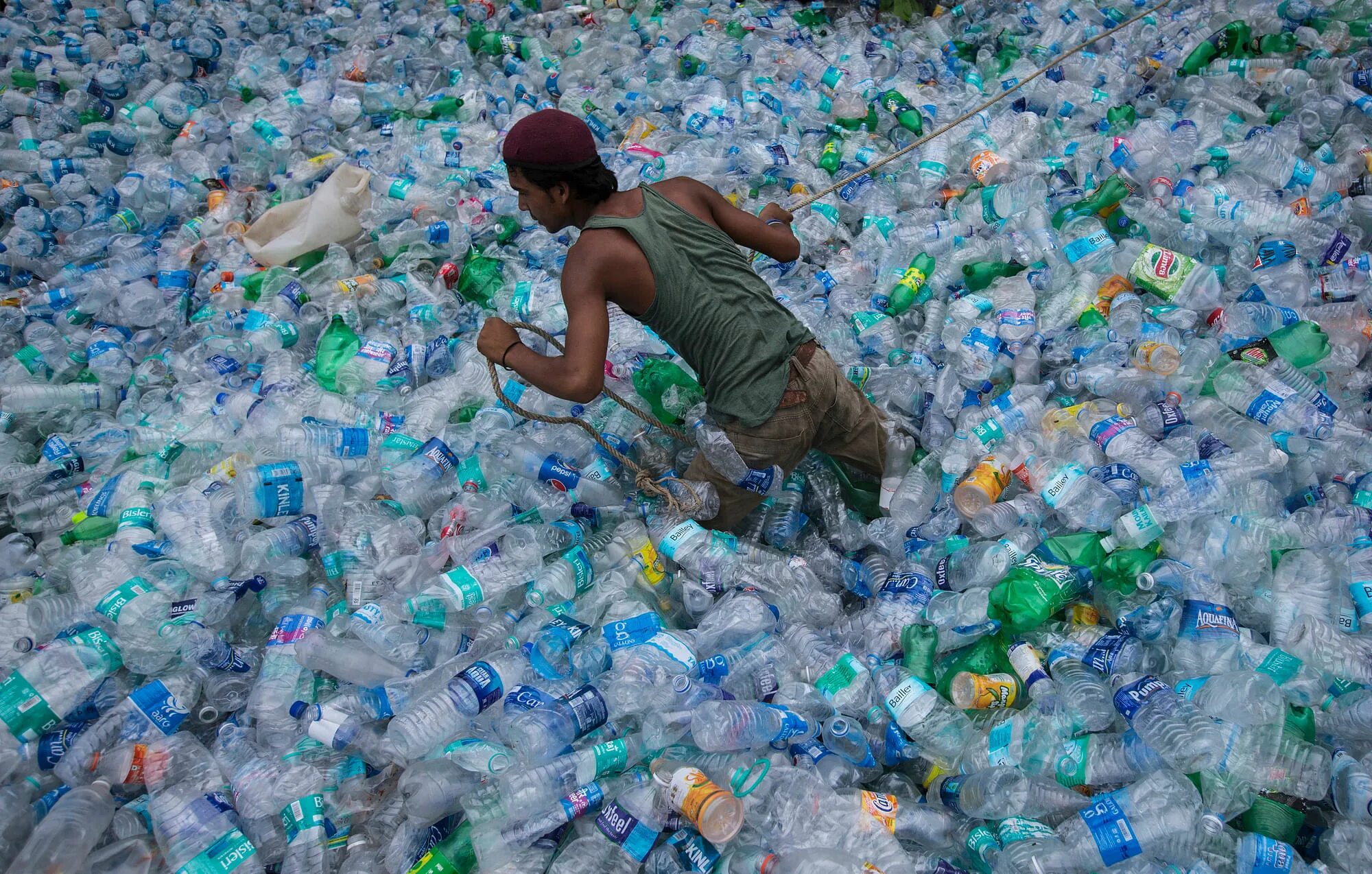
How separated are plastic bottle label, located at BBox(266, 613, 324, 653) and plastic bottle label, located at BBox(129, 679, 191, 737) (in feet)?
0.90

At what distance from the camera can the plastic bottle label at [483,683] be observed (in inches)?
87.3

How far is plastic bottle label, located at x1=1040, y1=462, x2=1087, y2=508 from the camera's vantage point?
2.75 metres

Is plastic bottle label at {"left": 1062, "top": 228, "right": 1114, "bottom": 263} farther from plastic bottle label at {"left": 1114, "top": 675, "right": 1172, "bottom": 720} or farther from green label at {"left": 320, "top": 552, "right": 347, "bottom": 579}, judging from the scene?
green label at {"left": 320, "top": 552, "right": 347, "bottom": 579}

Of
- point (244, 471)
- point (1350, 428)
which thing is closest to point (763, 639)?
point (244, 471)

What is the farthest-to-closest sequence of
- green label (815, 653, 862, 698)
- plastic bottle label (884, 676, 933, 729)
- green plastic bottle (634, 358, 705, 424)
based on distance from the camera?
green plastic bottle (634, 358, 705, 424) < green label (815, 653, 862, 698) < plastic bottle label (884, 676, 933, 729)

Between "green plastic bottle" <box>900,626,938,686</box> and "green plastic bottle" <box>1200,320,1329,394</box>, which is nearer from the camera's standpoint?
"green plastic bottle" <box>900,626,938,686</box>

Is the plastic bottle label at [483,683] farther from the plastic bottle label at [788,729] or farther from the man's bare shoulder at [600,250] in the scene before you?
the man's bare shoulder at [600,250]

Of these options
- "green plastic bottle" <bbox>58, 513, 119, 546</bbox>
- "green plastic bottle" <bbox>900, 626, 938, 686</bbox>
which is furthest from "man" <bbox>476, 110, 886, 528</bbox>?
"green plastic bottle" <bbox>58, 513, 119, 546</bbox>

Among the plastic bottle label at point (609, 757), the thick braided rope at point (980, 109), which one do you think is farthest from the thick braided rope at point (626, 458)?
the thick braided rope at point (980, 109)

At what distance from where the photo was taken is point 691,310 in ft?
8.83

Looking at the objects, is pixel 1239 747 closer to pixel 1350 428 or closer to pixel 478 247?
pixel 1350 428

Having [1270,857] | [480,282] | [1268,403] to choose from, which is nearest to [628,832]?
[1270,857]

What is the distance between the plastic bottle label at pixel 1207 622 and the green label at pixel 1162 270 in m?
1.54

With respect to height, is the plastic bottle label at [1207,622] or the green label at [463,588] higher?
the green label at [463,588]
